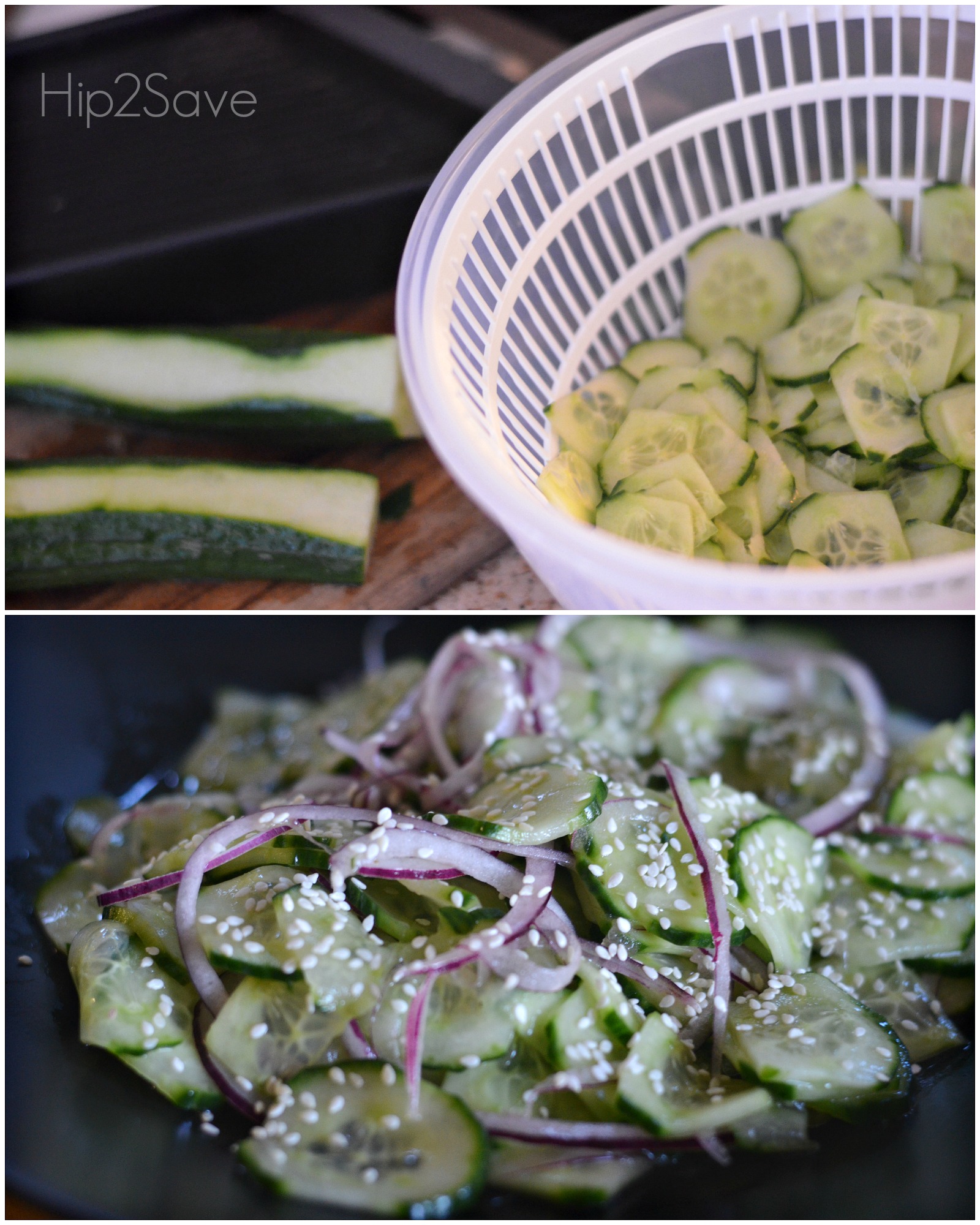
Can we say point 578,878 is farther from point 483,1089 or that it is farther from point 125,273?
point 125,273

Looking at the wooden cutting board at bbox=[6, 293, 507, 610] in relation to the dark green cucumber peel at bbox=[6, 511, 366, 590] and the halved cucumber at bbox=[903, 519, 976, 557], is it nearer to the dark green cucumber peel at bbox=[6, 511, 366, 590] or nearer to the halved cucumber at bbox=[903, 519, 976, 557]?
the dark green cucumber peel at bbox=[6, 511, 366, 590]

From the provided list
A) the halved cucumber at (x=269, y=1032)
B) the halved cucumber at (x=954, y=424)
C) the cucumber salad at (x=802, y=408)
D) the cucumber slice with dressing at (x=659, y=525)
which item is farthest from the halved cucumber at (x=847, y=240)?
the halved cucumber at (x=269, y=1032)

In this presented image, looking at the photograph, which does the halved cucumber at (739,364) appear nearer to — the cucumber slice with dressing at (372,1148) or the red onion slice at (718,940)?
the red onion slice at (718,940)

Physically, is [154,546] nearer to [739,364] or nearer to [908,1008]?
[739,364]

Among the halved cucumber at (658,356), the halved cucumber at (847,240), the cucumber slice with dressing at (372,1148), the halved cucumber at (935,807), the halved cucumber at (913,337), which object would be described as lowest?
the halved cucumber at (935,807)

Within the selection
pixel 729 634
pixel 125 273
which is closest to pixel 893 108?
pixel 729 634

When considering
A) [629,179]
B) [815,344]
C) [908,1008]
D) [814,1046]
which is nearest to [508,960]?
[814,1046]
